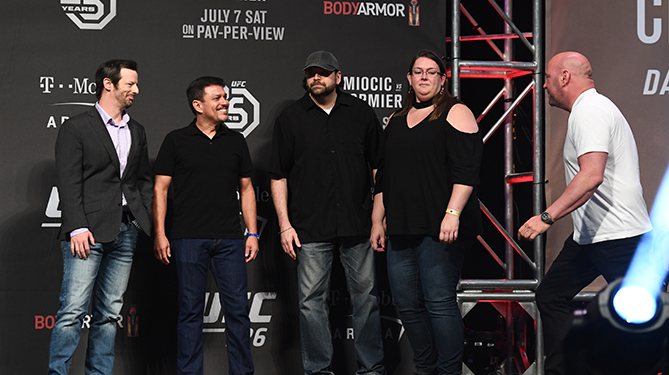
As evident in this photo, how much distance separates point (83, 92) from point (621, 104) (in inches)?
130

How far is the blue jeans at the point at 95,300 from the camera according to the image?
2.99 m

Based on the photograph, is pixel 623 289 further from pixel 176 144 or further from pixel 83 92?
pixel 83 92

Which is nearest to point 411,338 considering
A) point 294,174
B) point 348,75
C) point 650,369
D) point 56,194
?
point 294,174

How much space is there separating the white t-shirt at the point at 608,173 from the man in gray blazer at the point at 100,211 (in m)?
2.17

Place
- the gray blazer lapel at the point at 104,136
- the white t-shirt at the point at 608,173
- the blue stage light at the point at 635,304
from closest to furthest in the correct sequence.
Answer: the blue stage light at the point at 635,304 < the white t-shirt at the point at 608,173 < the gray blazer lapel at the point at 104,136

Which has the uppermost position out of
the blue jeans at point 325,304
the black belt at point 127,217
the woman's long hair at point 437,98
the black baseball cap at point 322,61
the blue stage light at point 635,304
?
the black baseball cap at point 322,61

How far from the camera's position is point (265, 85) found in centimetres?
381

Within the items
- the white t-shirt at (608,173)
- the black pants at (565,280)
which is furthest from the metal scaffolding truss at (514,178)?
the white t-shirt at (608,173)

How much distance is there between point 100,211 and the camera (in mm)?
3062

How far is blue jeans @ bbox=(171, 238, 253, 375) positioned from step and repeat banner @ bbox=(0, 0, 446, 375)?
1.55 ft

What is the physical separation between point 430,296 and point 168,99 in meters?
2.01

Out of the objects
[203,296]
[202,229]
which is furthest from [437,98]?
[203,296]

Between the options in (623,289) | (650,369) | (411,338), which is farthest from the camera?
(411,338)

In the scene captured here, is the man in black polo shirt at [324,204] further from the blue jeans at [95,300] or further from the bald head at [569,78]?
the bald head at [569,78]
